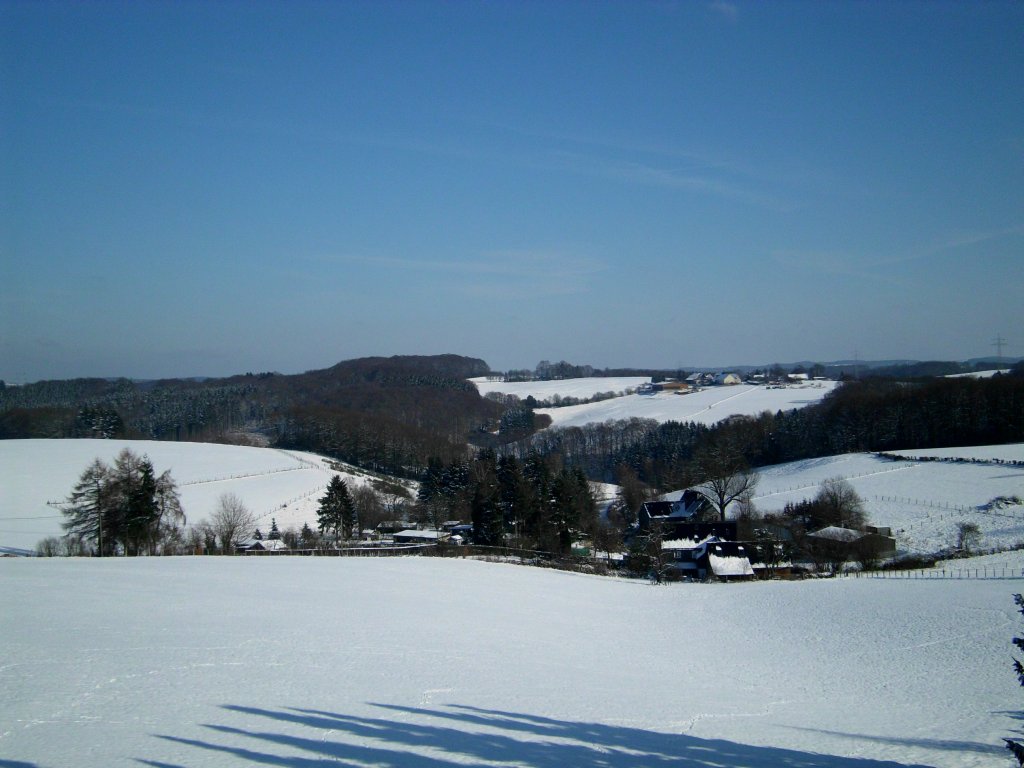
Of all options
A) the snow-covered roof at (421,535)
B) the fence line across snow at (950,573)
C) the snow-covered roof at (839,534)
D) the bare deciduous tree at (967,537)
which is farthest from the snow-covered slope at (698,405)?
the fence line across snow at (950,573)

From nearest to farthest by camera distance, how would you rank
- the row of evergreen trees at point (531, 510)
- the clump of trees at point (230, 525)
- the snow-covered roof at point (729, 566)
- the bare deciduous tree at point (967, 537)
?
the bare deciduous tree at point (967, 537), the snow-covered roof at point (729, 566), the clump of trees at point (230, 525), the row of evergreen trees at point (531, 510)

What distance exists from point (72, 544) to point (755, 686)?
3062cm

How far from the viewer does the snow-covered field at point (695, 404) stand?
10400 cm

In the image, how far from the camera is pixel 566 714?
10.2 metres

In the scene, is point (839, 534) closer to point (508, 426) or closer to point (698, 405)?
point (508, 426)

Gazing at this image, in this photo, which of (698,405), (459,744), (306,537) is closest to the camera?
(459,744)

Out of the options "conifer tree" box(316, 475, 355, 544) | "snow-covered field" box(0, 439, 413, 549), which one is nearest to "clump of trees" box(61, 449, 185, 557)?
"snow-covered field" box(0, 439, 413, 549)

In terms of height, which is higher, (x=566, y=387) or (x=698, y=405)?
(x=566, y=387)

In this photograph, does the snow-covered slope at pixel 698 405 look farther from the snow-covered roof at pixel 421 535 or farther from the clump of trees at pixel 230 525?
the clump of trees at pixel 230 525

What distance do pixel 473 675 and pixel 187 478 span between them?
5151 centimetres

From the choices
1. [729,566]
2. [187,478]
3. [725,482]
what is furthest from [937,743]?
[187,478]

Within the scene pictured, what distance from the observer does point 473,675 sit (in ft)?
39.8

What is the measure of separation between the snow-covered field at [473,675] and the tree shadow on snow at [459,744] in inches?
Answer: 1.5

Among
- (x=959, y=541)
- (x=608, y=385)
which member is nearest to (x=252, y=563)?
(x=959, y=541)
